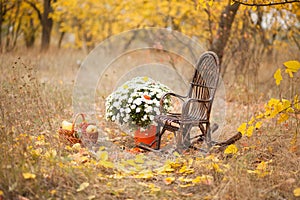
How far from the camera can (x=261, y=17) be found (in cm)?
728

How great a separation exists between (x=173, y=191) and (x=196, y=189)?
0.60ft

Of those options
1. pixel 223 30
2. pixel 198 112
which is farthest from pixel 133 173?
pixel 223 30

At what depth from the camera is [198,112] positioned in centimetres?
409

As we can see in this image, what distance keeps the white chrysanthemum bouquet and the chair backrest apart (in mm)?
330

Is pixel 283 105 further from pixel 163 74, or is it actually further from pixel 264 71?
pixel 163 74

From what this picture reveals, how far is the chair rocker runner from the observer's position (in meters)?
3.72

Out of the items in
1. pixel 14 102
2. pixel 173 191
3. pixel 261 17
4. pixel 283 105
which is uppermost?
pixel 261 17

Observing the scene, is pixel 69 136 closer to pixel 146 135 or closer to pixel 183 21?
pixel 146 135

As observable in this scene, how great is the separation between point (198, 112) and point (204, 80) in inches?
13.8

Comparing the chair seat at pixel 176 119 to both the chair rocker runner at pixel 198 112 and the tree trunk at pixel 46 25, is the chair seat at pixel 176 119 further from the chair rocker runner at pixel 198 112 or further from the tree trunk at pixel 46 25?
the tree trunk at pixel 46 25

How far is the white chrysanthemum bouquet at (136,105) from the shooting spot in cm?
411

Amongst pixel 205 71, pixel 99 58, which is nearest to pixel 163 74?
pixel 99 58

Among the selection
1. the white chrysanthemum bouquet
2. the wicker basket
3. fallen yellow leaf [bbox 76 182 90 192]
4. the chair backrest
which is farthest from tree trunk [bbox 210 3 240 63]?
fallen yellow leaf [bbox 76 182 90 192]

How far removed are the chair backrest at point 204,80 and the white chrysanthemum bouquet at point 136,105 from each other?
1.08 feet
